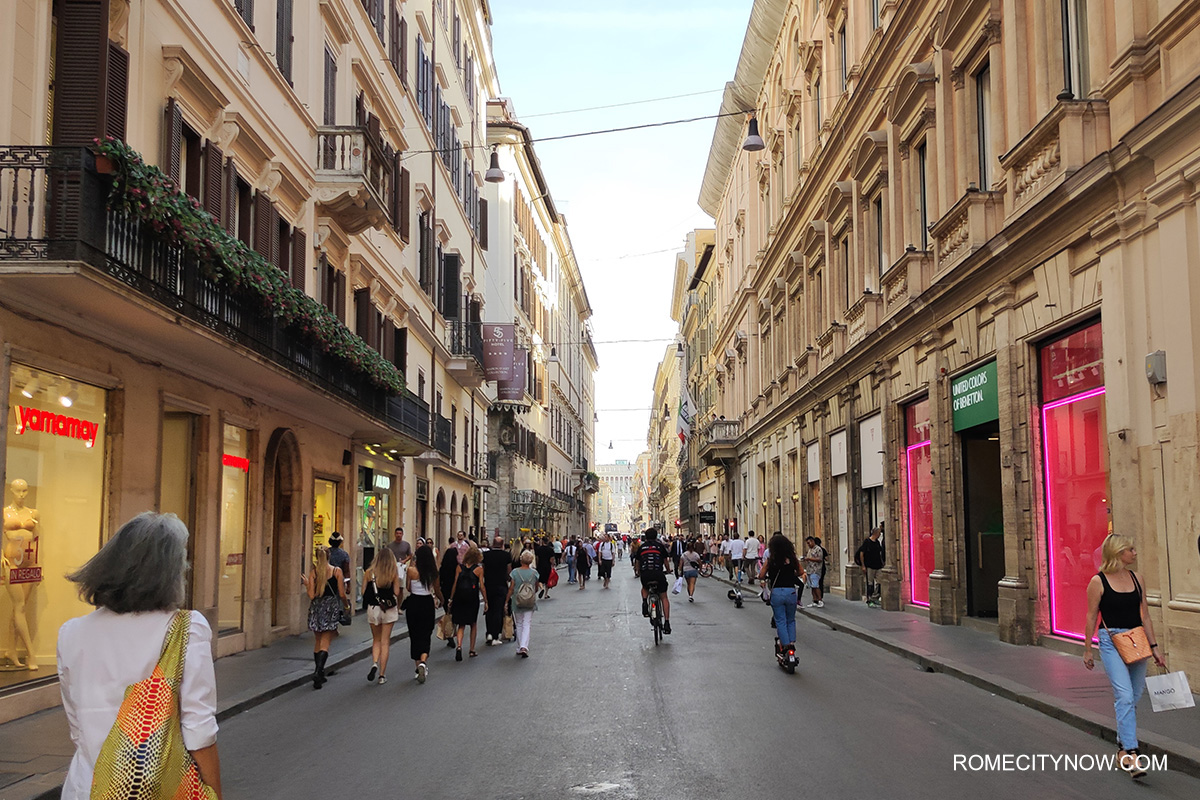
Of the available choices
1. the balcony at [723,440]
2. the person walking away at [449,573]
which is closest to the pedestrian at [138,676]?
the person walking away at [449,573]

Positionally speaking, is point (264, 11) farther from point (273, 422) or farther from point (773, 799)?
point (773, 799)

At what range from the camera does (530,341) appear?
55.5 meters

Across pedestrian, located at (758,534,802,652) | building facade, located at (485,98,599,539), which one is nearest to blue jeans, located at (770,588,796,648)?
pedestrian, located at (758,534,802,652)

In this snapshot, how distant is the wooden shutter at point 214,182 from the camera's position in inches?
577

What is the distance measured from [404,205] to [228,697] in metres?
16.9

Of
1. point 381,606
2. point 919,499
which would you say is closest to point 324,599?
point 381,606

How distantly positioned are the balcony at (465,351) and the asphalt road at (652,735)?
19577mm

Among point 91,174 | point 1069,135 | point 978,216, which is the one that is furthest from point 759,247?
point 91,174

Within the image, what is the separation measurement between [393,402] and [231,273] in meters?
10.4

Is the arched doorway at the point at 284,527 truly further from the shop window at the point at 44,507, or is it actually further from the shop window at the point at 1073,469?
the shop window at the point at 1073,469

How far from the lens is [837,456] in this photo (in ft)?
96.2

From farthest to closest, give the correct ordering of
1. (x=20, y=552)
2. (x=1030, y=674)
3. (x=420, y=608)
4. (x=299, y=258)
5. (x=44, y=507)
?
(x=299, y=258), (x=420, y=608), (x=1030, y=674), (x=44, y=507), (x=20, y=552)

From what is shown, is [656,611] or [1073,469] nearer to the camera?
[1073,469]
